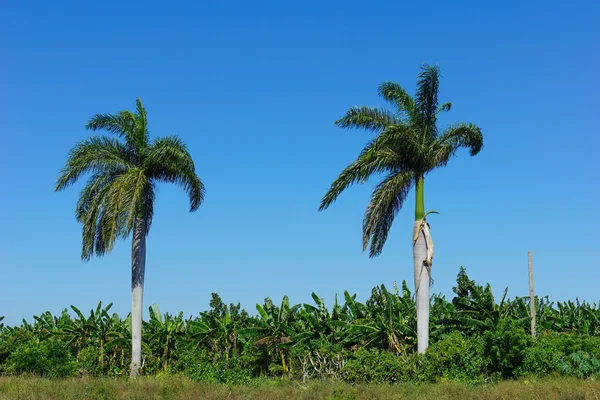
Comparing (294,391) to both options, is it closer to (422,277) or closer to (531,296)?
(422,277)

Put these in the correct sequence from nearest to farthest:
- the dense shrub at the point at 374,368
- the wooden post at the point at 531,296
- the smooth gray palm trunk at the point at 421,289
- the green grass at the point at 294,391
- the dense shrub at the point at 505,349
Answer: the green grass at the point at 294,391 < the dense shrub at the point at 505,349 < the dense shrub at the point at 374,368 < the smooth gray palm trunk at the point at 421,289 < the wooden post at the point at 531,296

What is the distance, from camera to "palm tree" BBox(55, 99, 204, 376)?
89.4 feet

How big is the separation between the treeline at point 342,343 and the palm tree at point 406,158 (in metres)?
1.91

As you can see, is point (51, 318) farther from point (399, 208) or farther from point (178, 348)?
point (399, 208)

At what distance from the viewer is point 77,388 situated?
20469 mm

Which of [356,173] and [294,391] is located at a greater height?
[356,173]

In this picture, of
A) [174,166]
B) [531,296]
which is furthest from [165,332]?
[531,296]

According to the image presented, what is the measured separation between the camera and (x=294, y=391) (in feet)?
65.5

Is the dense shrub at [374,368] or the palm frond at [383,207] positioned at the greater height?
the palm frond at [383,207]

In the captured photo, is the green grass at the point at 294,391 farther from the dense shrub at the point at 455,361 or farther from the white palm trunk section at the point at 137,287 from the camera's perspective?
the white palm trunk section at the point at 137,287

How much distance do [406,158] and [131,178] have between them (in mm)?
11098

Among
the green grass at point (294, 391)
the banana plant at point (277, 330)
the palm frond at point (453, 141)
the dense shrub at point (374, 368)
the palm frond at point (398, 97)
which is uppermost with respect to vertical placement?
the palm frond at point (398, 97)

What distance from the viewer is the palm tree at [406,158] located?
25.2 m

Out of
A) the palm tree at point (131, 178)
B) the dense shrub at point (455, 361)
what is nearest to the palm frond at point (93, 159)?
the palm tree at point (131, 178)
